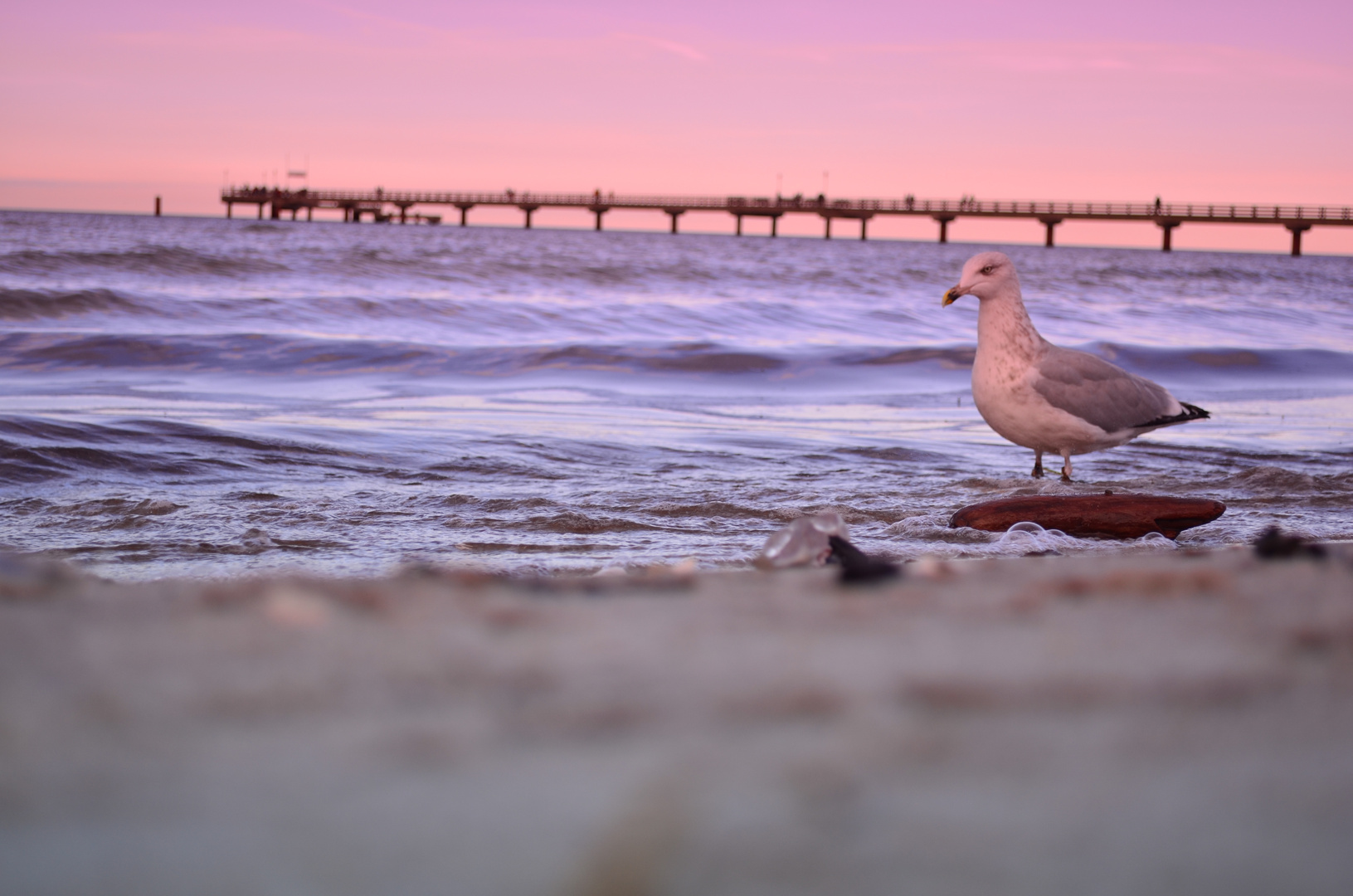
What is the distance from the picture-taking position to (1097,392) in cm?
557

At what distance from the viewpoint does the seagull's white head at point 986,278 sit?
5.67 meters

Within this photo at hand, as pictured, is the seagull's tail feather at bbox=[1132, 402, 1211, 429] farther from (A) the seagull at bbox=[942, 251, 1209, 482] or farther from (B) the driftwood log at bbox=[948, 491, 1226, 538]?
(B) the driftwood log at bbox=[948, 491, 1226, 538]

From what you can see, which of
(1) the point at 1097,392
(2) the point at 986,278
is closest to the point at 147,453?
(2) the point at 986,278

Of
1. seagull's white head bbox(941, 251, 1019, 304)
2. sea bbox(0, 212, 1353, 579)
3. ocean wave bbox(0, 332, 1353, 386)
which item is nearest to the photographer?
sea bbox(0, 212, 1353, 579)

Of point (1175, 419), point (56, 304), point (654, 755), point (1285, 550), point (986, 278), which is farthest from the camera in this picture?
point (56, 304)

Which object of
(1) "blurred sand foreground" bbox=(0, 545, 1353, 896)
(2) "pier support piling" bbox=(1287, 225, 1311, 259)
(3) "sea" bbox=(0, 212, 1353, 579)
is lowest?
(3) "sea" bbox=(0, 212, 1353, 579)

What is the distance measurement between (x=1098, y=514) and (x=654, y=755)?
12.3 ft

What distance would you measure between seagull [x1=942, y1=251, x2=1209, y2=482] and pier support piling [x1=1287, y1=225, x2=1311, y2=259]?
82.8 m

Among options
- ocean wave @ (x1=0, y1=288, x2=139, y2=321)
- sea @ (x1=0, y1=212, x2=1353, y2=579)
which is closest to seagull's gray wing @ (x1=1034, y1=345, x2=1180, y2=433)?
sea @ (x1=0, y1=212, x2=1353, y2=579)

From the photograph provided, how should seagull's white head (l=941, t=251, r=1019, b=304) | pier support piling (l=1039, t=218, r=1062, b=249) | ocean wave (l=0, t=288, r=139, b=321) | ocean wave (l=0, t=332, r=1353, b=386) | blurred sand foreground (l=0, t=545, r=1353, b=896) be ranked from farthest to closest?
1. pier support piling (l=1039, t=218, r=1062, b=249)
2. ocean wave (l=0, t=288, r=139, b=321)
3. ocean wave (l=0, t=332, r=1353, b=386)
4. seagull's white head (l=941, t=251, r=1019, b=304)
5. blurred sand foreground (l=0, t=545, r=1353, b=896)

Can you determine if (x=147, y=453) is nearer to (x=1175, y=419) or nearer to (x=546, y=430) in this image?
(x=546, y=430)

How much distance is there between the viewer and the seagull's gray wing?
550 centimetres

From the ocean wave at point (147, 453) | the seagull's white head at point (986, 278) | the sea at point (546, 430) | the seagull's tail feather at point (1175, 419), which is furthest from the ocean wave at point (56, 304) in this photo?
the seagull's tail feather at point (1175, 419)

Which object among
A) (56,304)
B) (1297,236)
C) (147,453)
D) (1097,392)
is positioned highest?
(1297,236)
